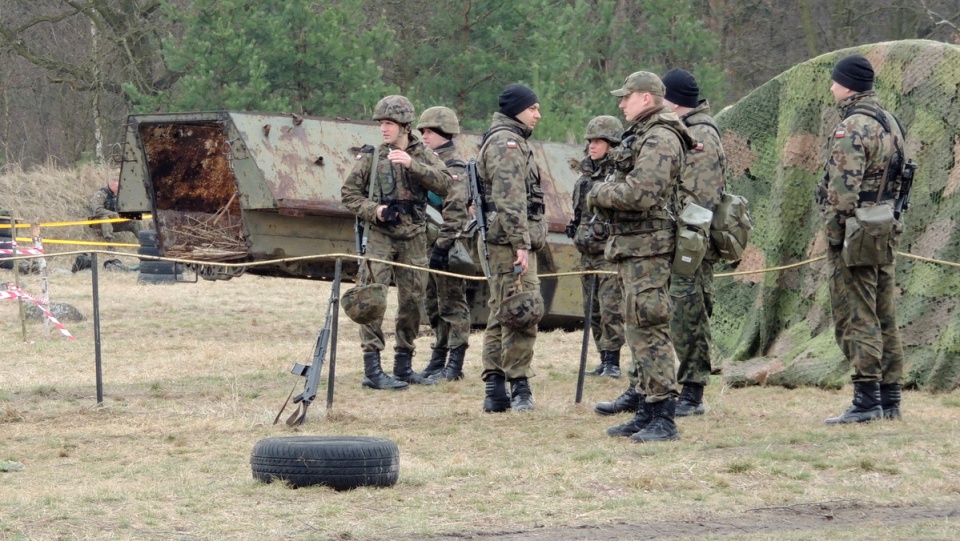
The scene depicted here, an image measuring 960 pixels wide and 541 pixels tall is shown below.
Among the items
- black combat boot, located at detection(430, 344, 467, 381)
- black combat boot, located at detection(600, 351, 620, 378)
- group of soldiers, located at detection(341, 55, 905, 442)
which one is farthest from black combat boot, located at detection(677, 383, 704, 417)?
black combat boot, located at detection(430, 344, 467, 381)

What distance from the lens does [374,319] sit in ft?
32.2

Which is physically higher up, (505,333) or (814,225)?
(814,225)

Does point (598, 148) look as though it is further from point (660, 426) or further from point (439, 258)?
point (660, 426)

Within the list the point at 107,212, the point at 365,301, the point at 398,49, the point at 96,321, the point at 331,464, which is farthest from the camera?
the point at 398,49

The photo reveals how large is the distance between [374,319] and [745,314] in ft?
11.2

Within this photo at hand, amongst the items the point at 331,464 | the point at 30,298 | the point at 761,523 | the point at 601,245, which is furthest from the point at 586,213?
the point at 30,298

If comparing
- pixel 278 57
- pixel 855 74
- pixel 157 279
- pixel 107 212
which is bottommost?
pixel 157 279

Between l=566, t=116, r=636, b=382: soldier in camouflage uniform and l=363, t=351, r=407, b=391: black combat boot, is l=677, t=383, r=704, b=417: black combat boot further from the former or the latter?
l=363, t=351, r=407, b=391: black combat boot

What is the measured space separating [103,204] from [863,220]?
62.6 ft

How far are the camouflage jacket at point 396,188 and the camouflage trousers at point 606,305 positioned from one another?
1.41 m

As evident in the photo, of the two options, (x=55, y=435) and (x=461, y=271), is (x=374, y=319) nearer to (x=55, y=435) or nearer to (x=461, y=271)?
(x=461, y=271)

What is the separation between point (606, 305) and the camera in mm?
10938

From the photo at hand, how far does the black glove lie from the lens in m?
11.3

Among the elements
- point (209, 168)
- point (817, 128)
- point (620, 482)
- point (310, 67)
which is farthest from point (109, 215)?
point (620, 482)
